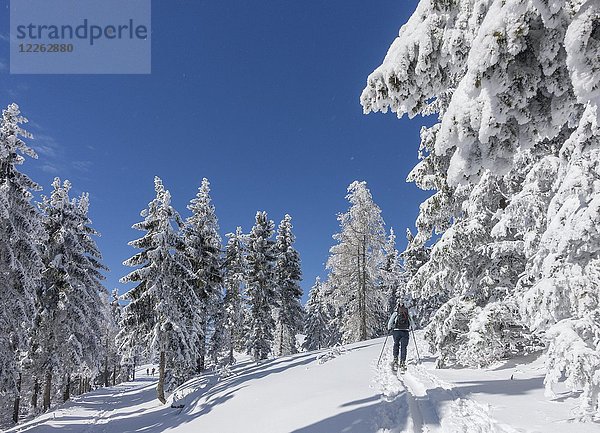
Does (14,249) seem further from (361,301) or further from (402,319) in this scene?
(361,301)

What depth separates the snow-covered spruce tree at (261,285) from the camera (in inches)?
1204

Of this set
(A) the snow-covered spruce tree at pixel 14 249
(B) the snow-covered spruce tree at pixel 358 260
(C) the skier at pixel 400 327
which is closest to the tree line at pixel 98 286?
(A) the snow-covered spruce tree at pixel 14 249

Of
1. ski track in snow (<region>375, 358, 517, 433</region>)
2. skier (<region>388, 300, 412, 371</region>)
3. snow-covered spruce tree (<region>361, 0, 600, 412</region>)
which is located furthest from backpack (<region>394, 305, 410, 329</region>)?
snow-covered spruce tree (<region>361, 0, 600, 412</region>)

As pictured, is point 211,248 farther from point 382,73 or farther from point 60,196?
point 382,73

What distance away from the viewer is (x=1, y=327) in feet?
50.1

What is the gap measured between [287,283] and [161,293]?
49.5 feet

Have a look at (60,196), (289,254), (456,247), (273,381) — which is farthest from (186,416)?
(289,254)

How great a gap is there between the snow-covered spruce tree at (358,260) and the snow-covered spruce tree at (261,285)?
5986mm

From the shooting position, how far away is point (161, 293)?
21.9 meters

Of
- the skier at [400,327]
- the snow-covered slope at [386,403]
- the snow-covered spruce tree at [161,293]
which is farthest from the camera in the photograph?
the snow-covered spruce tree at [161,293]

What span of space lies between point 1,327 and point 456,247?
60.6 feet

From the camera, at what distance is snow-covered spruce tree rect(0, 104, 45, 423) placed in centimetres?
1535

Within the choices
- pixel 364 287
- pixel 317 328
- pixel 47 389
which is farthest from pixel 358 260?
pixel 317 328

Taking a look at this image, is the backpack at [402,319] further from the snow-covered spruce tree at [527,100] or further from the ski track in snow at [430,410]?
the snow-covered spruce tree at [527,100]
